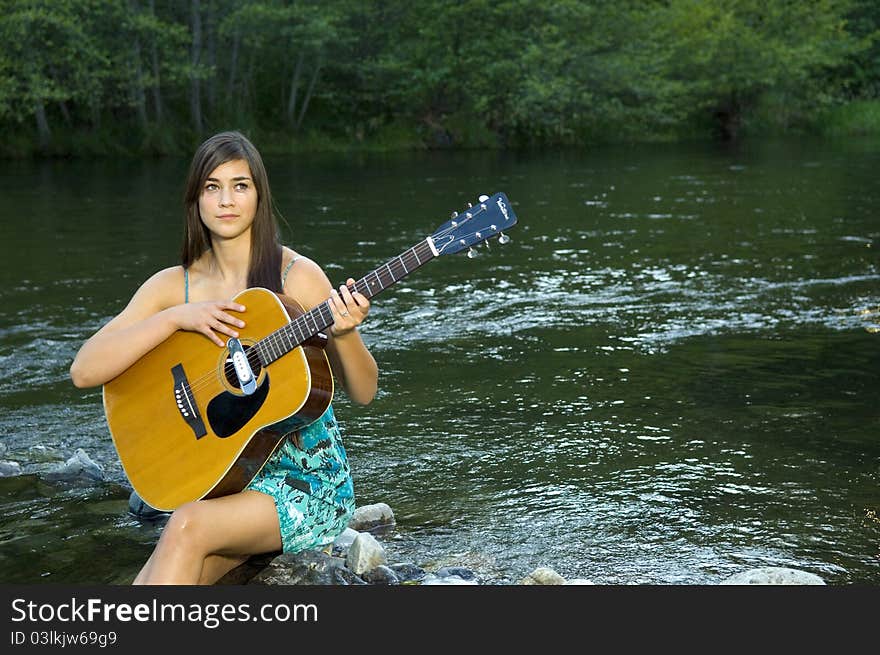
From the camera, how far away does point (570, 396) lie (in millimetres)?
6977

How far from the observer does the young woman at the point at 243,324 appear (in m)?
3.72

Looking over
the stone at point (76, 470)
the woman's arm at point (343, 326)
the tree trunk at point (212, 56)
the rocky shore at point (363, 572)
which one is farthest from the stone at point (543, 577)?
the tree trunk at point (212, 56)

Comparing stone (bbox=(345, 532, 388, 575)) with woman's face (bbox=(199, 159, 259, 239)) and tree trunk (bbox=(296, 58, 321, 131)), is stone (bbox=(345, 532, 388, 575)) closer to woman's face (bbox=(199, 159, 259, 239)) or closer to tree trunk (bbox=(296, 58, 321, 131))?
woman's face (bbox=(199, 159, 259, 239))

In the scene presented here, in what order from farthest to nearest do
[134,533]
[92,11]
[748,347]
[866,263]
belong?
1. [92,11]
2. [866,263]
3. [748,347]
4. [134,533]

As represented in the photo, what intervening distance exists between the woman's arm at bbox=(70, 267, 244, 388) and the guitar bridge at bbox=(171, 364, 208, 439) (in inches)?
5.4

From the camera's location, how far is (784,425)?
6262 millimetres

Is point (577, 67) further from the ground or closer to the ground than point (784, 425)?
further from the ground

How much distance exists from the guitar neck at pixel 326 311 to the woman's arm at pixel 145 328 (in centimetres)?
14

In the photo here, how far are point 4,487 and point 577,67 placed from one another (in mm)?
32315

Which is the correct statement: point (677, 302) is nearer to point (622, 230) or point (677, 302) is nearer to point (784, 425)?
point (784, 425)

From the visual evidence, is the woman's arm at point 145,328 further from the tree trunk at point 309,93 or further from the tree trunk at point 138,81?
the tree trunk at point 309,93

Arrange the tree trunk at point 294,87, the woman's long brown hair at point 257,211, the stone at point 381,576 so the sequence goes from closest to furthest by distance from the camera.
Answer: the woman's long brown hair at point 257,211 → the stone at point 381,576 → the tree trunk at point 294,87

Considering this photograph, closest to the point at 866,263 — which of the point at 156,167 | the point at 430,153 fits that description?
the point at 156,167

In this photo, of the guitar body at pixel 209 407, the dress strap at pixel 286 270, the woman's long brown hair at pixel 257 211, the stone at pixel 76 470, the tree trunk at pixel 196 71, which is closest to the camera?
the guitar body at pixel 209 407
